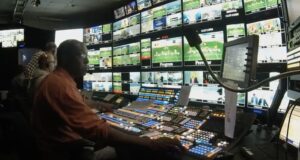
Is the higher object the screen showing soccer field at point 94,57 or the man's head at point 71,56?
the screen showing soccer field at point 94,57

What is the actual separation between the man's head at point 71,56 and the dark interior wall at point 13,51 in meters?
7.53

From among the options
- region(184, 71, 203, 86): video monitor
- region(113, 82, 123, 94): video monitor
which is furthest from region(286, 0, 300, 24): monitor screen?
region(113, 82, 123, 94): video monitor

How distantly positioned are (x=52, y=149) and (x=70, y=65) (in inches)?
20.6

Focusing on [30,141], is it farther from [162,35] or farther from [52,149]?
[162,35]

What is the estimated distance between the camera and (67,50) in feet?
6.07

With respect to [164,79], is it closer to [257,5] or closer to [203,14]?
[203,14]

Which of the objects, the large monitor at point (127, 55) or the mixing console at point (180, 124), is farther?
the large monitor at point (127, 55)

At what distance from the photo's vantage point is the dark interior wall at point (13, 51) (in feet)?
29.8

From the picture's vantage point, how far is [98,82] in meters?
4.61

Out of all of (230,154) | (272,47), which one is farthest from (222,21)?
(230,154)

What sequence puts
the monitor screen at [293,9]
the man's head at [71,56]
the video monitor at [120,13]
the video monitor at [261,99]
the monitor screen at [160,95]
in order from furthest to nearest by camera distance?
the video monitor at [120,13], the monitor screen at [160,95], the video monitor at [261,99], the man's head at [71,56], the monitor screen at [293,9]

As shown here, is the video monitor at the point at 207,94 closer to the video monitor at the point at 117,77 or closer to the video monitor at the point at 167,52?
the video monitor at the point at 167,52

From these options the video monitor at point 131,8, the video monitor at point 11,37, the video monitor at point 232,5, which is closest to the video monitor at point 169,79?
the video monitor at point 232,5

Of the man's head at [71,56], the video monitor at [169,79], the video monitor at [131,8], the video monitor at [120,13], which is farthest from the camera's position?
the video monitor at [120,13]
